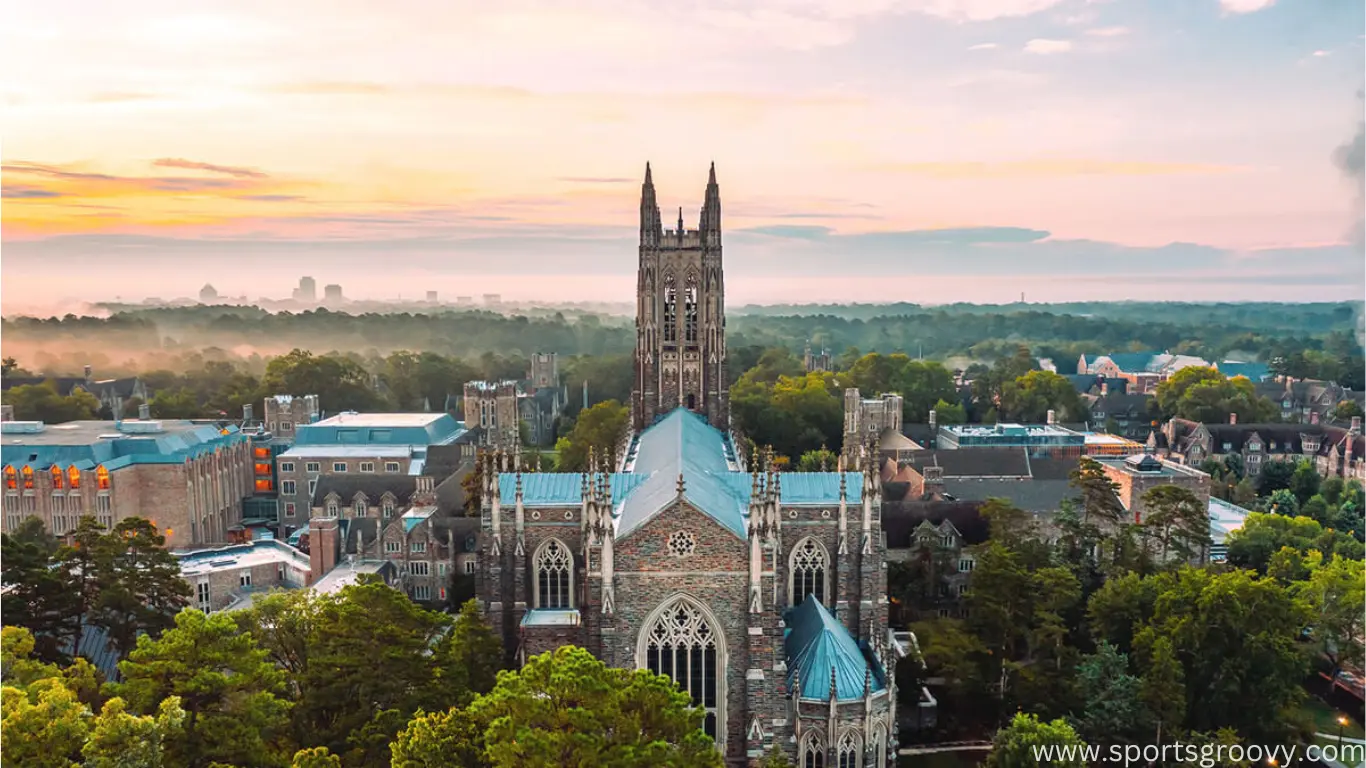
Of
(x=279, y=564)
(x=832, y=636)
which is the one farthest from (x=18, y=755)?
(x=279, y=564)

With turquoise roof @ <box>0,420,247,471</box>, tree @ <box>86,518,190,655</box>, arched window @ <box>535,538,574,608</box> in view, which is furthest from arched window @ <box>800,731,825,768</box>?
turquoise roof @ <box>0,420,247,471</box>

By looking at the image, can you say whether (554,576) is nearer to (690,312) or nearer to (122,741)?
(122,741)

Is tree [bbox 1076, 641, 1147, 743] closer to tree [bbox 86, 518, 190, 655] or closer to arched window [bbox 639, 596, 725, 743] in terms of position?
arched window [bbox 639, 596, 725, 743]

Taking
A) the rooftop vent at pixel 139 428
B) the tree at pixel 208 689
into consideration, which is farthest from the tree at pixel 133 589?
the rooftop vent at pixel 139 428

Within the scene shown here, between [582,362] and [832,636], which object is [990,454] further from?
[582,362]

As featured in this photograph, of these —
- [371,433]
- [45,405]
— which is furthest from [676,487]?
[45,405]
